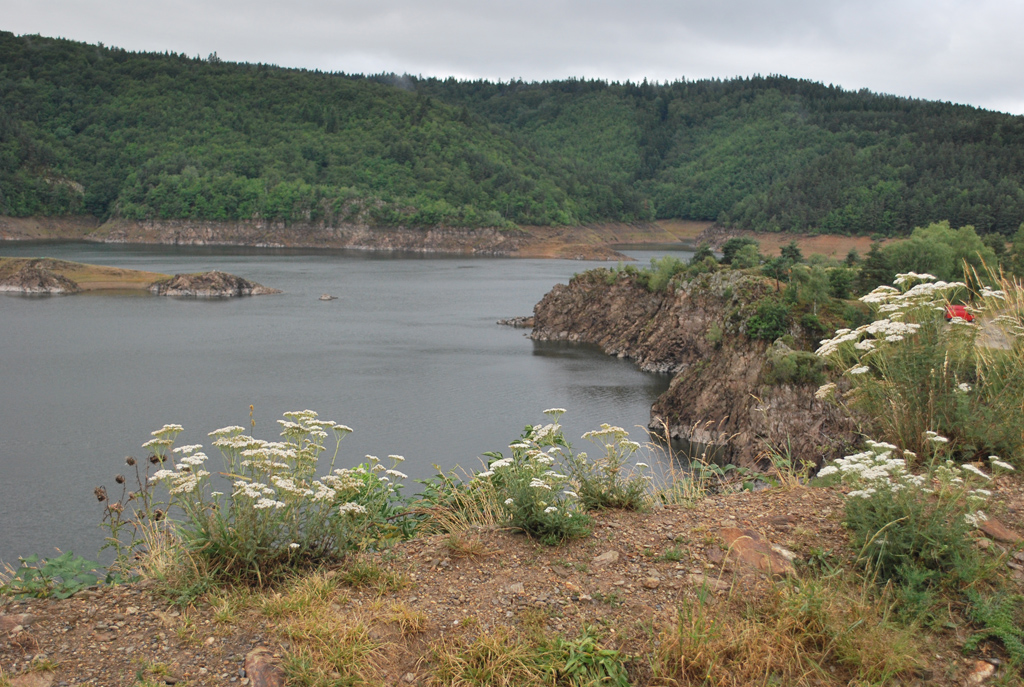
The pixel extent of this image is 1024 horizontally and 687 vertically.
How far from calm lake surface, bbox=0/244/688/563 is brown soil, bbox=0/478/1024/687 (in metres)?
15.8

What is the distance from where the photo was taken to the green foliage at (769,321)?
109ft

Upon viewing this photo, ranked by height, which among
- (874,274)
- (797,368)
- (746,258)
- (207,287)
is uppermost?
(746,258)

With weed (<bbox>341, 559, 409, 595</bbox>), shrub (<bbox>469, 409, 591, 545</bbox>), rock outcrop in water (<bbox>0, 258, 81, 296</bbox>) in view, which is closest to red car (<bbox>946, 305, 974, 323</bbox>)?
shrub (<bbox>469, 409, 591, 545</bbox>)

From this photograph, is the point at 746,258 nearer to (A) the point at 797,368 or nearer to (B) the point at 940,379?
(A) the point at 797,368

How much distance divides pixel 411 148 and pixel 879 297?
176 m

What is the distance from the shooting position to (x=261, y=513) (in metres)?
4.87

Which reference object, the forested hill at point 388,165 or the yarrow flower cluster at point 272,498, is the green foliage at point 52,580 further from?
the forested hill at point 388,165

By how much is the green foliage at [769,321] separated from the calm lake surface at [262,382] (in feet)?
22.0

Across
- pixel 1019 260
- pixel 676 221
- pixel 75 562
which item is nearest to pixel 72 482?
pixel 75 562

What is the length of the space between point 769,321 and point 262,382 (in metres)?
26.0

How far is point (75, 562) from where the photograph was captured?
4.99 meters

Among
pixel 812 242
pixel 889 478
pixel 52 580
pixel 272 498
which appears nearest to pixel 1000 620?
pixel 889 478

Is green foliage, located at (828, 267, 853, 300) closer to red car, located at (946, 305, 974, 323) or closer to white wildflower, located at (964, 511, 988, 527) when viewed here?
red car, located at (946, 305, 974, 323)

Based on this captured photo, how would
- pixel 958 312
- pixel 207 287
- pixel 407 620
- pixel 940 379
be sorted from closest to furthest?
1. pixel 407 620
2. pixel 940 379
3. pixel 958 312
4. pixel 207 287
